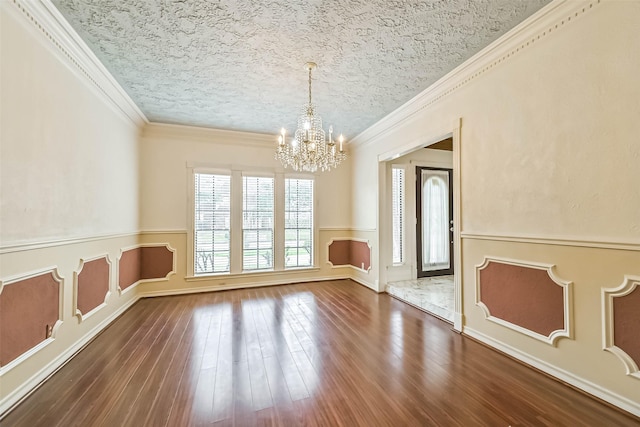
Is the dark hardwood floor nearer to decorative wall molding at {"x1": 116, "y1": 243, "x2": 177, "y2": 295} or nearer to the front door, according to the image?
decorative wall molding at {"x1": 116, "y1": 243, "x2": 177, "y2": 295}

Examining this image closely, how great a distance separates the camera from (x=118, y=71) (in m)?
2.94

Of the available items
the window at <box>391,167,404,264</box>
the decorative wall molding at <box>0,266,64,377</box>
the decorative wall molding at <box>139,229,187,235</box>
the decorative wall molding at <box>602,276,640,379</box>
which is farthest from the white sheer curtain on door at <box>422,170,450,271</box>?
the decorative wall molding at <box>0,266,64,377</box>

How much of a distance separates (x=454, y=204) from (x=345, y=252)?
9.83 feet

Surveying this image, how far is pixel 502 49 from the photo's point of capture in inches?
98.9

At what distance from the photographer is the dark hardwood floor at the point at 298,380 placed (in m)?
1.73

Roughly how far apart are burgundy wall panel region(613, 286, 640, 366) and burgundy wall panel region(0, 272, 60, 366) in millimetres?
4135

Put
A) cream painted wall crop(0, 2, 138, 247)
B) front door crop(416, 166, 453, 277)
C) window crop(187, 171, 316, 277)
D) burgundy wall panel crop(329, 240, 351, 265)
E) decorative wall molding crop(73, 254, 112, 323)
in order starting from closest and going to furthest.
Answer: cream painted wall crop(0, 2, 138, 247)
decorative wall molding crop(73, 254, 112, 323)
window crop(187, 171, 316, 277)
front door crop(416, 166, 453, 277)
burgundy wall panel crop(329, 240, 351, 265)

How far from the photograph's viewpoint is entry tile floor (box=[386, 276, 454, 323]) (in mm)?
3496

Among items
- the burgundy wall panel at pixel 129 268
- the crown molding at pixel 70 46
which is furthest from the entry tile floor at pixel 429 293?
the crown molding at pixel 70 46

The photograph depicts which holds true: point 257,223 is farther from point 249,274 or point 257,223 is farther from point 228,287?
point 228,287

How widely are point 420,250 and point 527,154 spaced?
3.07 meters

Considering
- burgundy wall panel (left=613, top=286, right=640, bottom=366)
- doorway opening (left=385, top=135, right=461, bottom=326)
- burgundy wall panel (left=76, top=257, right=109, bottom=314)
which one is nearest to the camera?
burgundy wall panel (left=613, top=286, right=640, bottom=366)

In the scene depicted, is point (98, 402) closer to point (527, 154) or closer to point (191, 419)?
point (191, 419)

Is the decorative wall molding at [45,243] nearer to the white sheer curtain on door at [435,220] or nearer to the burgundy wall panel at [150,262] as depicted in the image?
the burgundy wall panel at [150,262]
